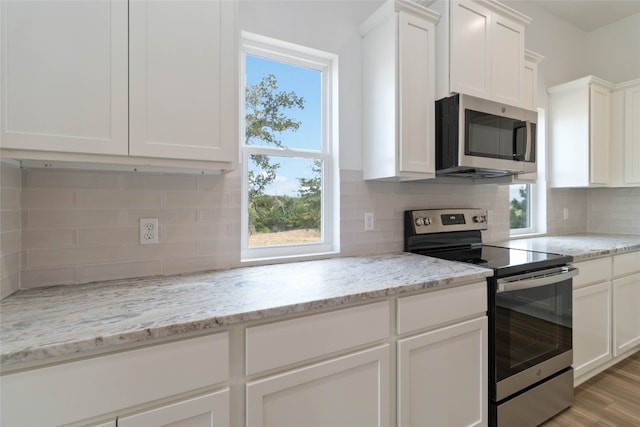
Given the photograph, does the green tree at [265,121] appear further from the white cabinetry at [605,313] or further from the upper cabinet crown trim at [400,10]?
the white cabinetry at [605,313]

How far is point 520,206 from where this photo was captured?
123 inches

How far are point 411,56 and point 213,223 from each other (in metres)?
1.45

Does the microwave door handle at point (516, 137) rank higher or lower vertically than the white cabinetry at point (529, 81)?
Answer: lower

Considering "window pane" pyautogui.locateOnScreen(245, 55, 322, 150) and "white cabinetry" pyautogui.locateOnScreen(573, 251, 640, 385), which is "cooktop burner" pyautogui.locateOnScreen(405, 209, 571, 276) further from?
"window pane" pyautogui.locateOnScreen(245, 55, 322, 150)

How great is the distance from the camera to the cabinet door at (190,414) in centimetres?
87

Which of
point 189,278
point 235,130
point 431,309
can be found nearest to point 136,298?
point 189,278

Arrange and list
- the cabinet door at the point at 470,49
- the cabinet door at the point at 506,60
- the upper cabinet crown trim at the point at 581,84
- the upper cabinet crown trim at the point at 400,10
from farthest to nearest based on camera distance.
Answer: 1. the upper cabinet crown trim at the point at 581,84
2. the cabinet door at the point at 506,60
3. the cabinet door at the point at 470,49
4. the upper cabinet crown trim at the point at 400,10

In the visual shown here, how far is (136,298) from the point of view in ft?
3.70

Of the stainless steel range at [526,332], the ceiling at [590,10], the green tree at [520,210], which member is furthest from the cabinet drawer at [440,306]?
the ceiling at [590,10]

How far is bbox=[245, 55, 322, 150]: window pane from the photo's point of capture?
Answer: 1.82 metres

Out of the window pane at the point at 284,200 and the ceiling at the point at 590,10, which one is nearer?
the window pane at the point at 284,200

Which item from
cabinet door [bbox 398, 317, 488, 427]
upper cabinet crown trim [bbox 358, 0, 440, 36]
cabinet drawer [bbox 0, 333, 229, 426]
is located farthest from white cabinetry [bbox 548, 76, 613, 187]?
cabinet drawer [bbox 0, 333, 229, 426]

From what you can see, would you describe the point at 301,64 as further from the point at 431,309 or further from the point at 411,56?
the point at 431,309

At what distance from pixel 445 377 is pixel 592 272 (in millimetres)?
1492
